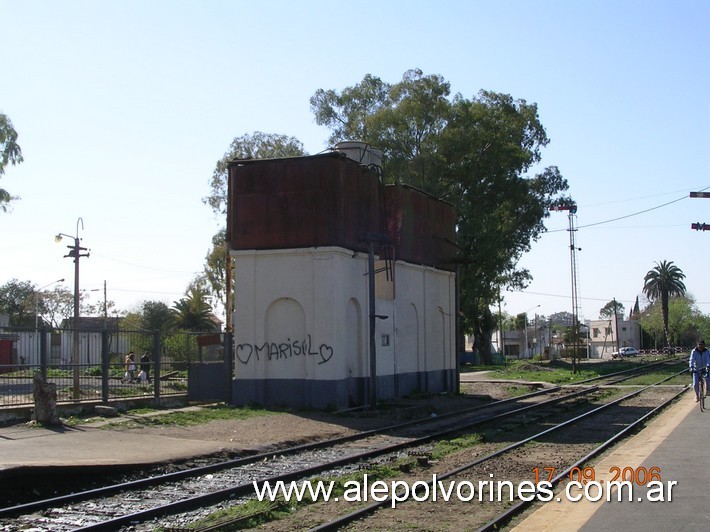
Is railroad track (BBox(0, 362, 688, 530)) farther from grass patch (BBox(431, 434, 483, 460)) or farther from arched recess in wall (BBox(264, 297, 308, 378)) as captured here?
arched recess in wall (BBox(264, 297, 308, 378))

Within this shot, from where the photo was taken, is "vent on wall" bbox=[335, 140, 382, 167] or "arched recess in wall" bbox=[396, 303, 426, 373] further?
"arched recess in wall" bbox=[396, 303, 426, 373]

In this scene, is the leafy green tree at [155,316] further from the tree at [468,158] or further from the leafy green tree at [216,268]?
the tree at [468,158]

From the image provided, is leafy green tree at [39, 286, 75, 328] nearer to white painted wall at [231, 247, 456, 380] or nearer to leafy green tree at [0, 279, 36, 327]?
leafy green tree at [0, 279, 36, 327]

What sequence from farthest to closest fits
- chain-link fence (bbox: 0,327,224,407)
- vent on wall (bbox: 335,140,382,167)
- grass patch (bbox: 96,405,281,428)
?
vent on wall (bbox: 335,140,382,167) → grass patch (bbox: 96,405,281,428) → chain-link fence (bbox: 0,327,224,407)

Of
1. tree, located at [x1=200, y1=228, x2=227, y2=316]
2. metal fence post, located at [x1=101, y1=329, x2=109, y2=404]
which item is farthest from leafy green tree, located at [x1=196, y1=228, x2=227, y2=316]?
metal fence post, located at [x1=101, y1=329, x2=109, y2=404]

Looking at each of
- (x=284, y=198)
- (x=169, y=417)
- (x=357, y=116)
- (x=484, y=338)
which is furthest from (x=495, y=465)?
(x=484, y=338)

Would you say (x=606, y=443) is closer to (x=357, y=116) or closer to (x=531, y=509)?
(x=531, y=509)

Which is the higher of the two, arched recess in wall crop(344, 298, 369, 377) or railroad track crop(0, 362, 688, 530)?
arched recess in wall crop(344, 298, 369, 377)

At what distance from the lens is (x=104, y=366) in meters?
21.2

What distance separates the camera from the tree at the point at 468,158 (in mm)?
49969

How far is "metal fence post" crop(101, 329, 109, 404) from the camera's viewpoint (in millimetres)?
21000

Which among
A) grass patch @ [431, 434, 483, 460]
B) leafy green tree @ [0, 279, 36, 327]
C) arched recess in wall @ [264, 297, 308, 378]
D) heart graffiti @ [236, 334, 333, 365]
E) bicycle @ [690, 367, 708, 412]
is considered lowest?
grass patch @ [431, 434, 483, 460]

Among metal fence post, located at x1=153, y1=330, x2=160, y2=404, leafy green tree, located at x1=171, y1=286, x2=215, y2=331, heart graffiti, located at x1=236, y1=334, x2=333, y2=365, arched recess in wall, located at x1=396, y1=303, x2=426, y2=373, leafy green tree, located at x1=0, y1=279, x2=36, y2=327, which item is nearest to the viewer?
metal fence post, located at x1=153, y1=330, x2=160, y2=404

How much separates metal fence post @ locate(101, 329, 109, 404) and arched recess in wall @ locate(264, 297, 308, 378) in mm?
4941
